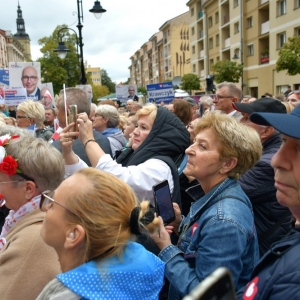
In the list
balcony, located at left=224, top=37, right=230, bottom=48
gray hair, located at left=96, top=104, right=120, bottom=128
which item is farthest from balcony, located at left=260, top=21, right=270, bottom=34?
gray hair, located at left=96, top=104, right=120, bottom=128

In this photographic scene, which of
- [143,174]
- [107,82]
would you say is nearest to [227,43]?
[143,174]

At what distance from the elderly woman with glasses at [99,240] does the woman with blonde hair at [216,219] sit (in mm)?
378

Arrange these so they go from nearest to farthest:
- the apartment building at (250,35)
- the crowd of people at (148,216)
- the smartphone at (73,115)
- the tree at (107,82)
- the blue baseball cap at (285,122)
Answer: the blue baseball cap at (285,122), the crowd of people at (148,216), the smartphone at (73,115), the apartment building at (250,35), the tree at (107,82)

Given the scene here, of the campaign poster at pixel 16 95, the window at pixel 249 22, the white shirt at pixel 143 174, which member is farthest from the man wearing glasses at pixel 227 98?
the window at pixel 249 22

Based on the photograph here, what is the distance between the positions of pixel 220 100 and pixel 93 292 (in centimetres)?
491

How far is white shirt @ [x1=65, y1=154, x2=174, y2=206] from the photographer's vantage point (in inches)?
113

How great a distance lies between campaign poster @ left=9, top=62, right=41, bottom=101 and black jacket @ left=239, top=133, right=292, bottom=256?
9.78 metres

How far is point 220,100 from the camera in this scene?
6000mm

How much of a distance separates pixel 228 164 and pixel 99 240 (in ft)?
3.54

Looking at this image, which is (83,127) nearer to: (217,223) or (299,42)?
(217,223)

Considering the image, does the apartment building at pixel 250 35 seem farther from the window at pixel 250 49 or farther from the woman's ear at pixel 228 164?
the woman's ear at pixel 228 164

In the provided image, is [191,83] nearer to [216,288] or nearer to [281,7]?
[281,7]

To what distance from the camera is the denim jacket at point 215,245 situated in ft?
6.38

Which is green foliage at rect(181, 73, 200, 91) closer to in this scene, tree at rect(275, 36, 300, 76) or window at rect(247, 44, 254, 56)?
window at rect(247, 44, 254, 56)
